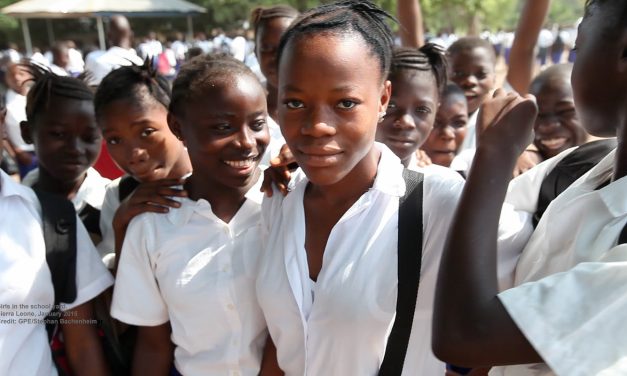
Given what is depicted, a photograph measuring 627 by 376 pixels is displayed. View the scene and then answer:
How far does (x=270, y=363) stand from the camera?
1.62 meters

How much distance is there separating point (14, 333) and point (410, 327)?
1.17m

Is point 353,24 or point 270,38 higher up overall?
point 353,24

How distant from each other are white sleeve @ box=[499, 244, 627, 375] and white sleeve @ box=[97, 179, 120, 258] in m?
1.61

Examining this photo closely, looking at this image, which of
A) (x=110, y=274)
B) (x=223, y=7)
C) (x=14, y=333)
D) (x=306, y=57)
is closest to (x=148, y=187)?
(x=110, y=274)

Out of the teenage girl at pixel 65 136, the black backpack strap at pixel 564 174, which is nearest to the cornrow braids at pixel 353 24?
the black backpack strap at pixel 564 174

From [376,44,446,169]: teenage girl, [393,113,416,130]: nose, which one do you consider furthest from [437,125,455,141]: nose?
[393,113,416,130]: nose

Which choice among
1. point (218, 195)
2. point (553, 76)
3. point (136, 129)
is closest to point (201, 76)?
point (218, 195)

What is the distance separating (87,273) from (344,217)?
90 centimetres

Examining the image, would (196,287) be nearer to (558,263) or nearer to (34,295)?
(34,295)

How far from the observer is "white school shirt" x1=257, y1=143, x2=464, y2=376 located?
4.36ft

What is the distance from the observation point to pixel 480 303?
0.96m

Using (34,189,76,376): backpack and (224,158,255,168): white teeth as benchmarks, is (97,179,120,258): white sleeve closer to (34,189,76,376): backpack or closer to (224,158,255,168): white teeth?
(34,189,76,376): backpack

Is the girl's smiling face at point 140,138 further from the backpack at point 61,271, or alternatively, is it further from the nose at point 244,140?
the nose at point 244,140

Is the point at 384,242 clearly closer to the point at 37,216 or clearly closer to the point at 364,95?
the point at 364,95
